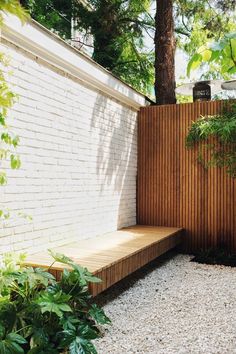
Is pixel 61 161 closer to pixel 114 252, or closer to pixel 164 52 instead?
pixel 114 252

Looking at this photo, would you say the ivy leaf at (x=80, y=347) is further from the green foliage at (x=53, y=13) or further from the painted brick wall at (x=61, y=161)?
the green foliage at (x=53, y=13)

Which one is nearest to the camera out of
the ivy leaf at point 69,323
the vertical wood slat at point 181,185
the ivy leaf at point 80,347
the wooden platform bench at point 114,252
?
the ivy leaf at point 80,347

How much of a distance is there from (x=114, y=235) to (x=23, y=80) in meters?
2.47

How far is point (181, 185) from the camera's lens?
580 cm

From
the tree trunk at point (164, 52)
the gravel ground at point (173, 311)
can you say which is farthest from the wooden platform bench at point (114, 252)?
the tree trunk at point (164, 52)

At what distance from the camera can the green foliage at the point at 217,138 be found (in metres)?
5.34

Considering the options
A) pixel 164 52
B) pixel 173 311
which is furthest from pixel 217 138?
pixel 173 311

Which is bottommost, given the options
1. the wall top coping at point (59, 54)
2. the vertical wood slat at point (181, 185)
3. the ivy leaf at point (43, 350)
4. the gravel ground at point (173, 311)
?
the gravel ground at point (173, 311)

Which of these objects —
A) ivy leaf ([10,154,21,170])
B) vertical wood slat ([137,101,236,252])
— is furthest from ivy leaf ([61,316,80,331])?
vertical wood slat ([137,101,236,252])

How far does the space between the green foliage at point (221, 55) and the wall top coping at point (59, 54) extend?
184cm

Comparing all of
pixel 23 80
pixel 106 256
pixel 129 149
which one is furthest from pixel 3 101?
pixel 129 149

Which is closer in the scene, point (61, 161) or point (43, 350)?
point (43, 350)

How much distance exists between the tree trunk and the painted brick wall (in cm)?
155

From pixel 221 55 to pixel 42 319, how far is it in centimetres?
205
